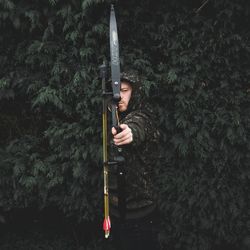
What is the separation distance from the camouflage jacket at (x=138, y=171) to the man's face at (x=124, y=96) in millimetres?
68

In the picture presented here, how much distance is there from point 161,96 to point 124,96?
1.31 meters

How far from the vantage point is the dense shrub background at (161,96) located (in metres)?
3.84

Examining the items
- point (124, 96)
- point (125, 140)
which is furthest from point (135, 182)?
point (124, 96)

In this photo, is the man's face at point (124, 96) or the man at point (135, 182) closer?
the man at point (135, 182)

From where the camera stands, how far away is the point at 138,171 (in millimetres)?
2660

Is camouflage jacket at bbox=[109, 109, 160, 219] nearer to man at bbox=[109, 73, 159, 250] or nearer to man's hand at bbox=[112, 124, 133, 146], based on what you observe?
man at bbox=[109, 73, 159, 250]

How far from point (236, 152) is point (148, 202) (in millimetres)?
1531

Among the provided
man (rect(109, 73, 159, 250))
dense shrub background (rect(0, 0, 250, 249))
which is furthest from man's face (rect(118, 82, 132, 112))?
dense shrub background (rect(0, 0, 250, 249))

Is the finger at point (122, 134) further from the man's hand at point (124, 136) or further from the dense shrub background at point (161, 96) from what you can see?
the dense shrub background at point (161, 96)

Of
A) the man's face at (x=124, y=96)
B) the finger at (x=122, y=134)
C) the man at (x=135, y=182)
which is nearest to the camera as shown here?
the finger at (x=122, y=134)

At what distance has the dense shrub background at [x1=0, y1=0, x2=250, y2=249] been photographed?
3842mm

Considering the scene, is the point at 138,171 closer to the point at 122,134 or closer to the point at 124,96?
the point at 122,134

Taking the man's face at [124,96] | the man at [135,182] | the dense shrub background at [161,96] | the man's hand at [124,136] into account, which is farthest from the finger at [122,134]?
the dense shrub background at [161,96]

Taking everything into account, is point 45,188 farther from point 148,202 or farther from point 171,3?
point 171,3
